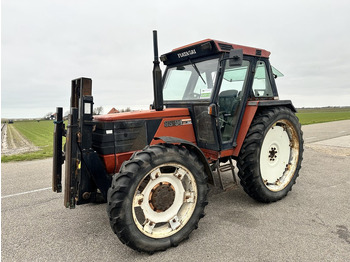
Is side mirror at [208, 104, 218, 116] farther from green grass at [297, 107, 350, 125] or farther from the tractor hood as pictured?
green grass at [297, 107, 350, 125]

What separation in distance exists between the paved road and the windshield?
1.80 metres

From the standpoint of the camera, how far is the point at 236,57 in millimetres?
3234

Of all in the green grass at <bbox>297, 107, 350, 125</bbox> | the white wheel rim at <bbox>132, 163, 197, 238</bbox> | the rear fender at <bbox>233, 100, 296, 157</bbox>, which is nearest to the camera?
the white wheel rim at <bbox>132, 163, 197, 238</bbox>

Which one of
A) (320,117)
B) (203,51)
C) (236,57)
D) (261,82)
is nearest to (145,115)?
(203,51)

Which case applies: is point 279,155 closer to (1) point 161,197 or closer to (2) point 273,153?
(2) point 273,153

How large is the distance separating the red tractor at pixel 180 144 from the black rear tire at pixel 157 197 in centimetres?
1

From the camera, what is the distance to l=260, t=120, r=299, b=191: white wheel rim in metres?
4.04

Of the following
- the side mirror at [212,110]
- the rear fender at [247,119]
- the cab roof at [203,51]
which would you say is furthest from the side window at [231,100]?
the side mirror at [212,110]

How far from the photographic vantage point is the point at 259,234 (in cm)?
301

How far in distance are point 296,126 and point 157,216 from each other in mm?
2948

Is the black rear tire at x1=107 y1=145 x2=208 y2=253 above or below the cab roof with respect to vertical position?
below

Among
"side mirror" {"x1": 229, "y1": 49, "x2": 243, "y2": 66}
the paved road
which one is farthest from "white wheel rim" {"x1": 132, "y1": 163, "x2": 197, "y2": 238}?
"side mirror" {"x1": 229, "y1": 49, "x2": 243, "y2": 66}

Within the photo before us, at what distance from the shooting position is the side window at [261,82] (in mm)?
4152

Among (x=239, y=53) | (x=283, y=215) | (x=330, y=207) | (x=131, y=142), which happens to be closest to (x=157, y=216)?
(x=131, y=142)
